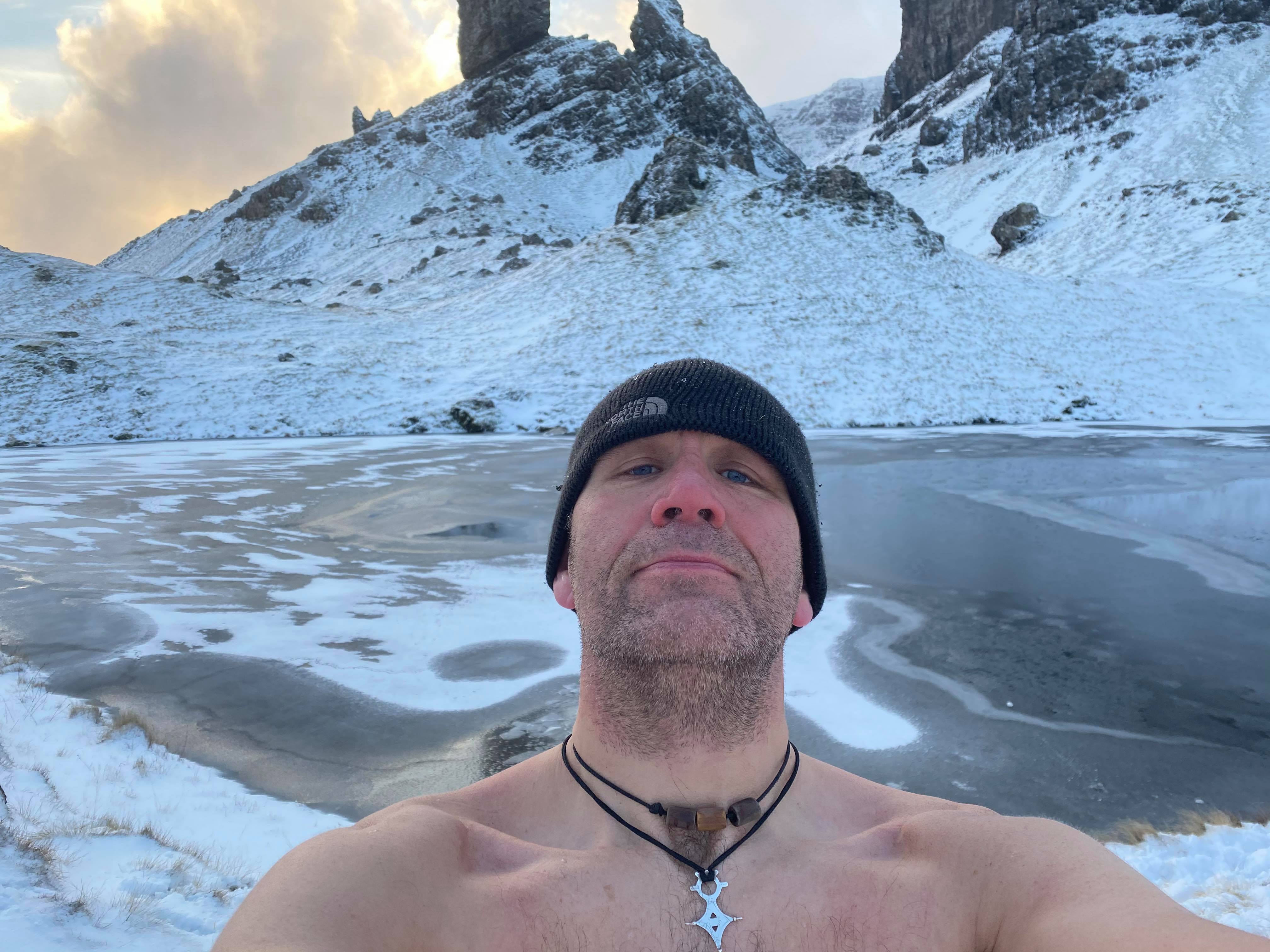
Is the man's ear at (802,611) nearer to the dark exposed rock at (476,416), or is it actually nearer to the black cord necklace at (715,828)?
the black cord necklace at (715,828)

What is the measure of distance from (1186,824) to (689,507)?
261 cm

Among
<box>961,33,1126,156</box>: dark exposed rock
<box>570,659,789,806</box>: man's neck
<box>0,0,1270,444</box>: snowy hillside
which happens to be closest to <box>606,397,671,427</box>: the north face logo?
<box>570,659,789,806</box>: man's neck

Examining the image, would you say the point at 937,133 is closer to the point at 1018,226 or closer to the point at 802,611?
the point at 1018,226

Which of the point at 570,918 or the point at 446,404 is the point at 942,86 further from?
the point at 570,918

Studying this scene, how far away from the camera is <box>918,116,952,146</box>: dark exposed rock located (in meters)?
69.2

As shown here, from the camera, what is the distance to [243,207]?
63594 millimetres

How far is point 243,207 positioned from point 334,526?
6705 centimetres

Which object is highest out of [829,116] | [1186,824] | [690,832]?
[829,116]

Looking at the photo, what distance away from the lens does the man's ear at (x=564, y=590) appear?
7.25ft

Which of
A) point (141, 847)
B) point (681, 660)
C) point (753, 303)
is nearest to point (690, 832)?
point (681, 660)

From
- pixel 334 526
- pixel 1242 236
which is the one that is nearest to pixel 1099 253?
pixel 1242 236

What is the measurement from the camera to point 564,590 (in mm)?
2330

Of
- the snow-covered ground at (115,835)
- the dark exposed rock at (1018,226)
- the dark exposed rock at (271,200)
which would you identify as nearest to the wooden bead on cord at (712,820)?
the snow-covered ground at (115,835)

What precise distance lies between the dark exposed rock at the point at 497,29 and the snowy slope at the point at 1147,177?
37875 mm
